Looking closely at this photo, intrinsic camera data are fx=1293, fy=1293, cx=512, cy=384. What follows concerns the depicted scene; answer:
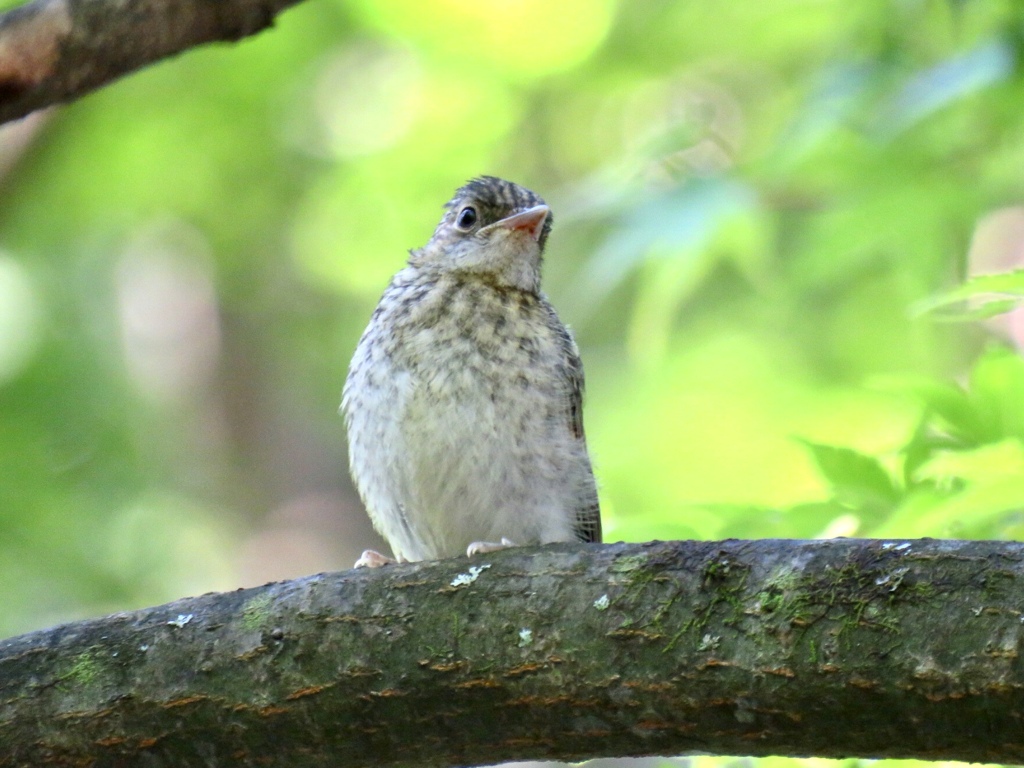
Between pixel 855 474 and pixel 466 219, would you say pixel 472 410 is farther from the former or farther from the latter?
pixel 855 474

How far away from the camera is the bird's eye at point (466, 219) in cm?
483

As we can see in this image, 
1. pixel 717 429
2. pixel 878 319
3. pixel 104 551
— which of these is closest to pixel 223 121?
pixel 104 551

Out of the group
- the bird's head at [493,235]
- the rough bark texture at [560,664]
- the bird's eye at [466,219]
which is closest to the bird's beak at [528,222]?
the bird's head at [493,235]

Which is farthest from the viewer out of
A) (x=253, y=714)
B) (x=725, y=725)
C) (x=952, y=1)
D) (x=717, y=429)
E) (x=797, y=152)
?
(x=717, y=429)

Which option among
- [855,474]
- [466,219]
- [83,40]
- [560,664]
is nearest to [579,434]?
[466,219]

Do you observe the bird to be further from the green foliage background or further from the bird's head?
the green foliage background

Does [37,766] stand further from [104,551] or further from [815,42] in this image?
[815,42]

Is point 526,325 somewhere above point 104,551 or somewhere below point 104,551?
below

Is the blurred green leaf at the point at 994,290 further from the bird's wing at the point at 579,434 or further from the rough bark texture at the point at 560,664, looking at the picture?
the bird's wing at the point at 579,434

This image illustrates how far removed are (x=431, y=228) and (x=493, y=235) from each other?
282cm

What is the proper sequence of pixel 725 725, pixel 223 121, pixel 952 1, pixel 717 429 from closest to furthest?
pixel 725 725, pixel 952 1, pixel 717 429, pixel 223 121

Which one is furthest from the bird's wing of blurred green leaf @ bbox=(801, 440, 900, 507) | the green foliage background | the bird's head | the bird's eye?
blurred green leaf @ bbox=(801, 440, 900, 507)

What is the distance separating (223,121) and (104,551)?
2.46 m

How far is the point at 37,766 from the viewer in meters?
2.86
